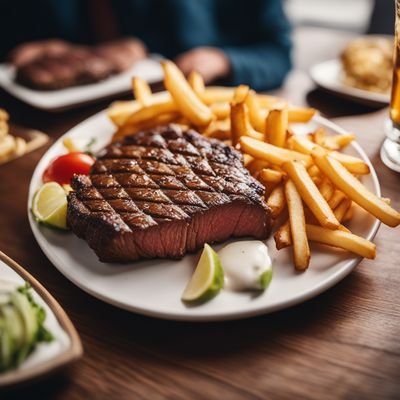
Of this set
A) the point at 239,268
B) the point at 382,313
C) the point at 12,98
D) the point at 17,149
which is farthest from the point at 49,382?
the point at 12,98

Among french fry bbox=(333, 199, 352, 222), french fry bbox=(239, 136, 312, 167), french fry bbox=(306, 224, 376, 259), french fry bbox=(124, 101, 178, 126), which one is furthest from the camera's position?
french fry bbox=(124, 101, 178, 126)

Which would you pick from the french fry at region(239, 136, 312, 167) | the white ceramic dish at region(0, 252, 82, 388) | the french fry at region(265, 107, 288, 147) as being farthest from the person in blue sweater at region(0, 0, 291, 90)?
the white ceramic dish at region(0, 252, 82, 388)

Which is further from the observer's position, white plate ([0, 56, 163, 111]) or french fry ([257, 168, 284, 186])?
white plate ([0, 56, 163, 111])

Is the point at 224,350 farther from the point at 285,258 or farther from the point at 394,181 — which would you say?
the point at 394,181

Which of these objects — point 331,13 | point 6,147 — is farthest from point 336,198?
point 331,13

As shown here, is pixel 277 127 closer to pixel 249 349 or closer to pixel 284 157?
pixel 284 157

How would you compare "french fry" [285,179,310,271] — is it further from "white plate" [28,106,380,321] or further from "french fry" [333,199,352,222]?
"french fry" [333,199,352,222]
